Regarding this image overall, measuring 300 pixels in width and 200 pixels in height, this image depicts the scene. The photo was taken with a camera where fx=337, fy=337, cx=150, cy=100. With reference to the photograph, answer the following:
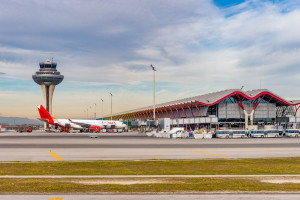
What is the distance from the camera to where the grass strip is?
48.4ft

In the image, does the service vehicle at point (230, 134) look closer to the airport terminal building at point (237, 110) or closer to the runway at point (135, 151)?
the runway at point (135, 151)

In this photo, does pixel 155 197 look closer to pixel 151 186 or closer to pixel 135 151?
pixel 151 186

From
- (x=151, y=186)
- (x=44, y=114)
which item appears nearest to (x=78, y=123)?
(x=44, y=114)

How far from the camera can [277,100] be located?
124 meters

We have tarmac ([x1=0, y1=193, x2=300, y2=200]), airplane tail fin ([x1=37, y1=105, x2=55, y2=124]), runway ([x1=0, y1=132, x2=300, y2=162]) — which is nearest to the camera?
tarmac ([x1=0, y1=193, x2=300, y2=200])

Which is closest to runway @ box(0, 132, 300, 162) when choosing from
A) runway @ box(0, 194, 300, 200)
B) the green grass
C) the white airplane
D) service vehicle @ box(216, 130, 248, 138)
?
the green grass

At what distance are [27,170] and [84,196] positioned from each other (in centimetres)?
960

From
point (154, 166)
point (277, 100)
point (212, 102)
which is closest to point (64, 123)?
point (212, 102)

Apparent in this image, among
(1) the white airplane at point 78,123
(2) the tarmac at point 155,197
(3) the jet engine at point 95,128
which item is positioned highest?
(1) the white airplane at point 78,123

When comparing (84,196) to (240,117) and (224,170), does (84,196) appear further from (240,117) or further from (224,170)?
(240,117)

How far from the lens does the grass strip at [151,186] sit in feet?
48.4

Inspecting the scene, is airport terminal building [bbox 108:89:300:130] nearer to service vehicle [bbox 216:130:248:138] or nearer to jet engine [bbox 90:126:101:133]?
jet engine [bbox 90:126:101:133]

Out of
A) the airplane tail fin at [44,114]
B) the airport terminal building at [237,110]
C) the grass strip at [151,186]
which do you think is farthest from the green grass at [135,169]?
the airplane tail fin at [44,114]

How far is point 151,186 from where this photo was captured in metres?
15.8
